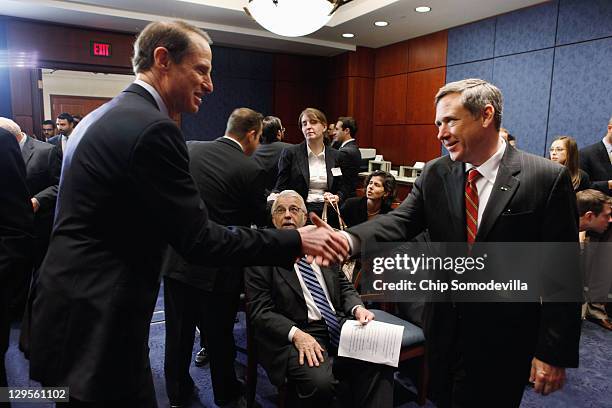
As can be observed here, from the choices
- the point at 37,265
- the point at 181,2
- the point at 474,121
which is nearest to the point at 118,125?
the point at 474,121

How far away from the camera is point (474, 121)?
4.58 ft

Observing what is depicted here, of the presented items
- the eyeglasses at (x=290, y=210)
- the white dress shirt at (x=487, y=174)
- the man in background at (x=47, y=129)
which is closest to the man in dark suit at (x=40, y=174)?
the eyeglasses at (x=290, y=210)

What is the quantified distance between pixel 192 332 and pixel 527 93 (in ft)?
15.0

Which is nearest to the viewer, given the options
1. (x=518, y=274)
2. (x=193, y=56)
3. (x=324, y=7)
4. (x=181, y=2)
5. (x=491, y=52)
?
(x=193, y=56)

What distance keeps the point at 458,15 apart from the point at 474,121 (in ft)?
14.8

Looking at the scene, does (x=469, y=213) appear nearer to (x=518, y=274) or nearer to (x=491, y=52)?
(x=518, y=274)

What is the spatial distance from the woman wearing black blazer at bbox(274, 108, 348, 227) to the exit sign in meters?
3.94

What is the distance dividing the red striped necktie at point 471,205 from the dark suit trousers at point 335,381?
85cm

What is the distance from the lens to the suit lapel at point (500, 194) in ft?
4.42

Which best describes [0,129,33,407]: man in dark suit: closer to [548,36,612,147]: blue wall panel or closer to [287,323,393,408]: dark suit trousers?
[287,323,393,408]: dark suit trousers

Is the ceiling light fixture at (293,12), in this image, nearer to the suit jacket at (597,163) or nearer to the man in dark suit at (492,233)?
the man in dark suit at (492,233)

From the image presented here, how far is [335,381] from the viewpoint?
1.90 metres

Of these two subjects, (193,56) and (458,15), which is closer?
(193,56)

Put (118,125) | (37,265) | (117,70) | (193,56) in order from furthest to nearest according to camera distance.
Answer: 1. (117,70)
2. (37,265)
3. (193,56)
4. (118,125)
